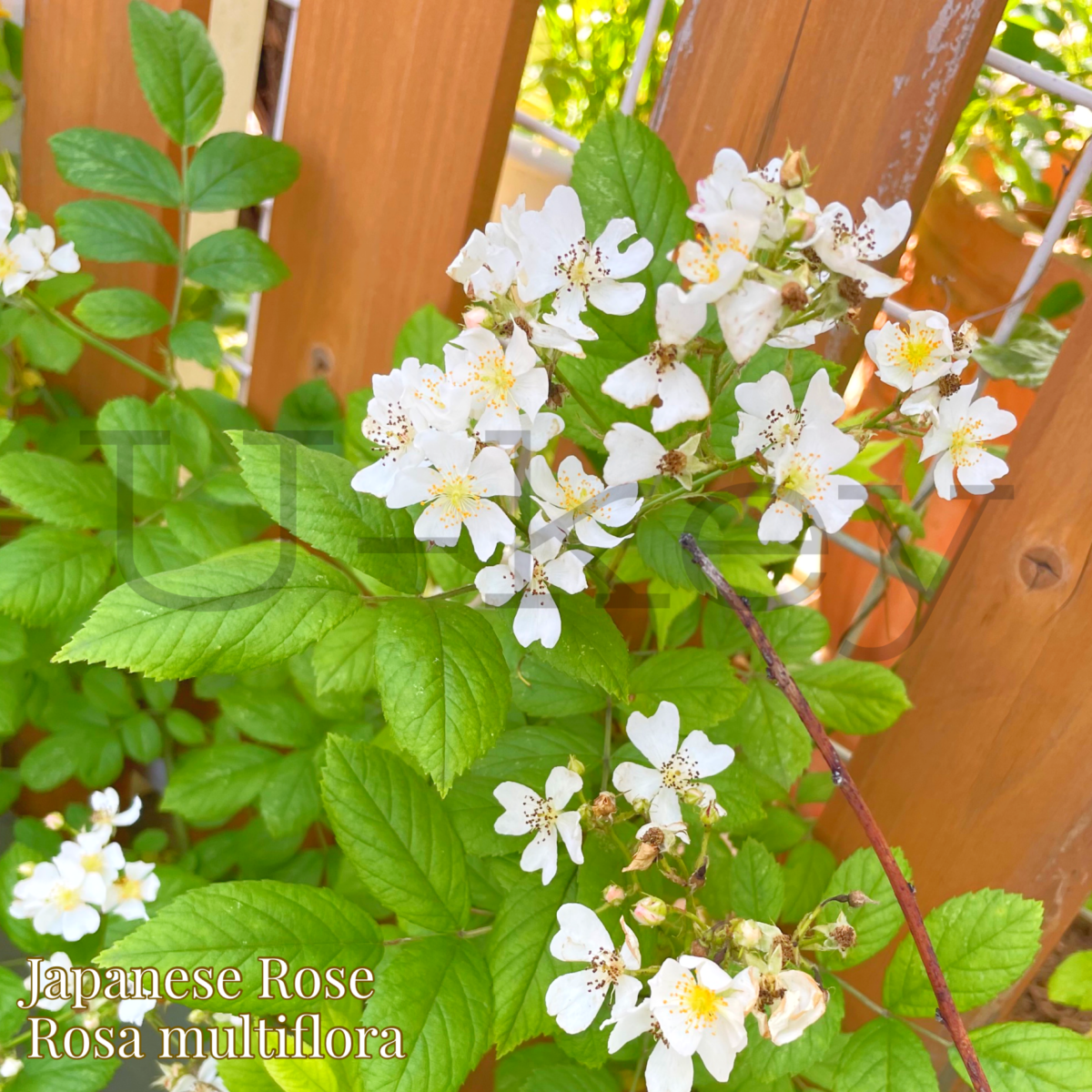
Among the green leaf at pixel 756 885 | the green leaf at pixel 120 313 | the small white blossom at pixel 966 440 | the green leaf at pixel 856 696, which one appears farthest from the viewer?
the green leaf at pixel 120 313

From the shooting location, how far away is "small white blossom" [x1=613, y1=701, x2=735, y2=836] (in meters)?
0.71

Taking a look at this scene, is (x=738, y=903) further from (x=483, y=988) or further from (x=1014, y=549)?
(x=1014, y=549)

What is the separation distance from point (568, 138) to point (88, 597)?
75 cm

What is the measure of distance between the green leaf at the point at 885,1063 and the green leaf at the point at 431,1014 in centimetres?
27

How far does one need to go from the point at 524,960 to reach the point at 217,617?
330 mm

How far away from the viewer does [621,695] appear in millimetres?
652

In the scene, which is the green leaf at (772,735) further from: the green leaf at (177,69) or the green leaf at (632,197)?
the green leaf at (177,69)

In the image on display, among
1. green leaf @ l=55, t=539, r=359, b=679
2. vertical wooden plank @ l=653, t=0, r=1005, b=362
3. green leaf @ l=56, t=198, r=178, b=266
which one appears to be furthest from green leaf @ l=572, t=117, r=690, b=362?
green leaf @ l=56, t=198, r=178, b=266

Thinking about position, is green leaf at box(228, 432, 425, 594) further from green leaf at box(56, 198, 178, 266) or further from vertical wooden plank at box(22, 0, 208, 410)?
vertical wooden plank at box(22, 0, 208, 410)

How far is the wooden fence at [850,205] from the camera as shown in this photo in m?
0.81

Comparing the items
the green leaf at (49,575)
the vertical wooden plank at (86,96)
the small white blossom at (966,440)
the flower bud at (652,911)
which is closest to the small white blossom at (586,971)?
the flower bud at (652,911)

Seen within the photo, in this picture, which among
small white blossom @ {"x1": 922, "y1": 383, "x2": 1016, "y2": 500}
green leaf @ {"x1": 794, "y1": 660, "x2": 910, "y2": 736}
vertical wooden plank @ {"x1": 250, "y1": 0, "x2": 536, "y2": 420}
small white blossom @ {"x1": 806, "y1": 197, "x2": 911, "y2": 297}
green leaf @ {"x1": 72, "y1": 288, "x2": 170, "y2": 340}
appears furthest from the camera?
green leaf @ {"x1": 72, "y1": 288, "x2": 170, "y2": 340}

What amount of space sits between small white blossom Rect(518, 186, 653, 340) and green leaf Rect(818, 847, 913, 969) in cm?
46

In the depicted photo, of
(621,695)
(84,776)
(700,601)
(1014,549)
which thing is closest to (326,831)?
(84,776)
